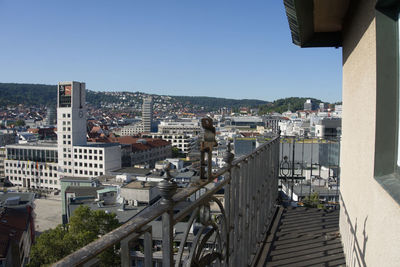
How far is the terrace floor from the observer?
3423 millimetres

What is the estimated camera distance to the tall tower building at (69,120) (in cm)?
3644

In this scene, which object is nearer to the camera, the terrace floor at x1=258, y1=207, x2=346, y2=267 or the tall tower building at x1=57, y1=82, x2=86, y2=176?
the terrace floor at x1=258, y1=207, x2=346, y2=267

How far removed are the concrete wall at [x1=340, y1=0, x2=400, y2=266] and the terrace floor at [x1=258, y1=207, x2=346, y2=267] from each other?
61 centimetres

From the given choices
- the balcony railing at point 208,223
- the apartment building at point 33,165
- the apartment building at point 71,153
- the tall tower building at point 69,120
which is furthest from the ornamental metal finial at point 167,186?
the apartment building at point 33,165

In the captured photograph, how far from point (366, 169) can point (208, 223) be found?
54.1 inches

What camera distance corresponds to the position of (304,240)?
4004 mm

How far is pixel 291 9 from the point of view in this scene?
2844 millimetres

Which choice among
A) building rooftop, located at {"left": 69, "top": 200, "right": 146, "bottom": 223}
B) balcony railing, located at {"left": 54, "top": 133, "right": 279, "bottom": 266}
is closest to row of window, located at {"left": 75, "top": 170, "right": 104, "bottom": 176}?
building rooftop, located at {"left": 69, "top": 200, "right": 146, "bottom": 223}

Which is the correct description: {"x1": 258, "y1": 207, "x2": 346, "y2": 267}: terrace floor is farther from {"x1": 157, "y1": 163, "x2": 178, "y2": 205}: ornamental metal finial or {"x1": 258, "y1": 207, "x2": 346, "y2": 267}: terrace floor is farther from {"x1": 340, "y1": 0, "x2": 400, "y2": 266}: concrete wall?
{"x1": 157, "y1": 163, "x2": 178, "y2": 205}: ornamental metal finial

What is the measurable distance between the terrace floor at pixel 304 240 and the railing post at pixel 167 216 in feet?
7.42

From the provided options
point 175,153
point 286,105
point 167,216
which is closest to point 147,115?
point 175,153

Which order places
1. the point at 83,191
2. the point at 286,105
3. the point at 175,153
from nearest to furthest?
the point at 83,191, the point at 175,153, the point at 286,105

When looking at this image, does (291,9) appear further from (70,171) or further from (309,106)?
(309,106)

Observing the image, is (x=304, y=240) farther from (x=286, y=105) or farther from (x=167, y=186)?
(x=286, y=105)
